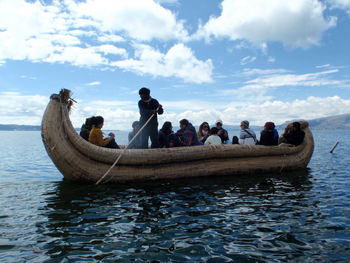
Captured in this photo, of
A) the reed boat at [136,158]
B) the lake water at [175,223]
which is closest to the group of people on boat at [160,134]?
the reed boat at [136,158]

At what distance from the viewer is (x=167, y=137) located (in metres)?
11.8

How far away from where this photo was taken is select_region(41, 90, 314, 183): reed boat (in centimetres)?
938

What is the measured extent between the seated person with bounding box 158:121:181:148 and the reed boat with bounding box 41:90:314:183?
1.03 metres

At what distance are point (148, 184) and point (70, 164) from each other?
2652mm

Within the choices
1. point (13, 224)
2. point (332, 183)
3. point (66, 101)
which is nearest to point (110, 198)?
point (13, 224)

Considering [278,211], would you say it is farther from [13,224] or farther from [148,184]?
[13,224]

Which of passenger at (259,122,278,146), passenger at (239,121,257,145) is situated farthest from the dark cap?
passenger at (259,122,278,146)

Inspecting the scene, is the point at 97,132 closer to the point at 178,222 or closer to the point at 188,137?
the point at 188,137

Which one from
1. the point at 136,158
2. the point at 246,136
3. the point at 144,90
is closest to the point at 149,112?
the point at 144,90

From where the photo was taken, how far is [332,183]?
36.7 ft

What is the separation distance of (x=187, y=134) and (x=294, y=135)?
5398 mm

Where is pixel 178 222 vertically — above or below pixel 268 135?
below

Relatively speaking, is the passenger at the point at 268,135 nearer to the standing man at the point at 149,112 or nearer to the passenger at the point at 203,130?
the passenger at the point at 203,130

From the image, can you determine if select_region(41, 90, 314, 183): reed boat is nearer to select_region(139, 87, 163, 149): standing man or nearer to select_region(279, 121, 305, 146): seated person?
select_region(139, 87, 163, 149): standing man
